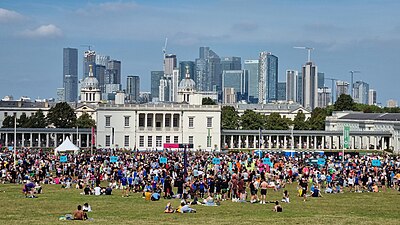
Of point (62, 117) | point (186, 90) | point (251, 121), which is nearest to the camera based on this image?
point (62, 117)

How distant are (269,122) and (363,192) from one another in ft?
308

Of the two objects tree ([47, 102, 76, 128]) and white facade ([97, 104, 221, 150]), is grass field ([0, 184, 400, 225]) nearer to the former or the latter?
white facade ([97, 104, 221, 150])

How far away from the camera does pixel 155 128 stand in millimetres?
115062

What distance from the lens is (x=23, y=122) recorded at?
13588 cm

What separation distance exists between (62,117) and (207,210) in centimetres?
10001

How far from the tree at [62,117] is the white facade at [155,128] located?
18901mm

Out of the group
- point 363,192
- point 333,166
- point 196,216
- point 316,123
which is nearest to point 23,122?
point 316,123

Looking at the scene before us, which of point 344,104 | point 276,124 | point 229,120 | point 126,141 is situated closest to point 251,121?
point 276,124

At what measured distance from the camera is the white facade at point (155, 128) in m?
114

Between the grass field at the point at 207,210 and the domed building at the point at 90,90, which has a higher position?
the domed building at the point at 90,90

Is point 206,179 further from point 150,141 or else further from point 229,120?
point 229,120

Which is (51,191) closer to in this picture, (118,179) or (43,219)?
(118,179)

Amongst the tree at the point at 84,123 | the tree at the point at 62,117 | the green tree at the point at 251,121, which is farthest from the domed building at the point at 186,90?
the tree at the point at 62,117

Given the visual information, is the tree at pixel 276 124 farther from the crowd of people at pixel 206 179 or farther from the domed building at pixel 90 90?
the crowd of people at pixel 206 179
